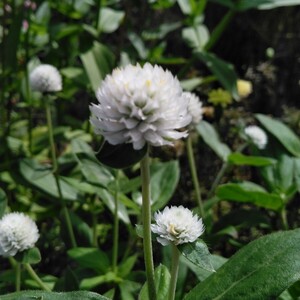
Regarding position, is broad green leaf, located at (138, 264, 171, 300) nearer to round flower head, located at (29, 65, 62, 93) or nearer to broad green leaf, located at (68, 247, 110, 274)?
broad green leaf, located at (68, 247, 110, 274)

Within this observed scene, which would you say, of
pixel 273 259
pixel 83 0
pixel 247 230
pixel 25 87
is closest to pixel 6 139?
pixel 25 87

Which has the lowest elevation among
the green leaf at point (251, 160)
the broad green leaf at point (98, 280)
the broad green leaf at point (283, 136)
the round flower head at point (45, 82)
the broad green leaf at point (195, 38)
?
the broad green leaf at point (98, 280)

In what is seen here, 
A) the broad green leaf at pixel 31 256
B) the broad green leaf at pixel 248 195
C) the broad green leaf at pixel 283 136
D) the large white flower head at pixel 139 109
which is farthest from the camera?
the broad green leaf at pixel 283 136

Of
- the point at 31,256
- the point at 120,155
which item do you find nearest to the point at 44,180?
the point at 31,256

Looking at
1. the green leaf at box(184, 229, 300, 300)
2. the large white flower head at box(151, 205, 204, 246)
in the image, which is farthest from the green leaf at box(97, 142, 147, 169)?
the green leaf at box(184, 229, 300, 300)

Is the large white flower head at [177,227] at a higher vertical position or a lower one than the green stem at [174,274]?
higher

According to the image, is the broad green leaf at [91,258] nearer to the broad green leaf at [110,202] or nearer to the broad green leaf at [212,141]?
the broad green leaf at [110,202]

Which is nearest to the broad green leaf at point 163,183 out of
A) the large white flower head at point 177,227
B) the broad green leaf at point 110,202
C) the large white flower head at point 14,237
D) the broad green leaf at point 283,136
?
the broad green leaf at point 110,202
